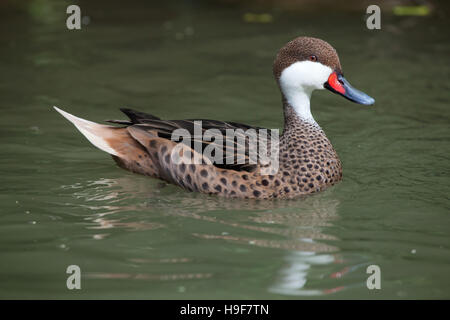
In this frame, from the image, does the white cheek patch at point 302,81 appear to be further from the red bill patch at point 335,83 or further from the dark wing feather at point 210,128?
the dark wing feather at point 210,128

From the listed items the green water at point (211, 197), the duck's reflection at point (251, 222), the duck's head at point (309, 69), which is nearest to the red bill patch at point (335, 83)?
the duck's head at point (309, 69)

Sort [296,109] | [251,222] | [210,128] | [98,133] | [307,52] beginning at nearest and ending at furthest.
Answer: [251,222] → [307,52] → [210,128] → [296,109] → [98,133]

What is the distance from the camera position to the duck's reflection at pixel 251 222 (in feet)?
17.2

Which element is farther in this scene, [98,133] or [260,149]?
[98,133]

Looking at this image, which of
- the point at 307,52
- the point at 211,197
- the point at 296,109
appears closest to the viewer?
the point at 211,197

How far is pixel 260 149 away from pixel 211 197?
0.62 m

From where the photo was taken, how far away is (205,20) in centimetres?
1375

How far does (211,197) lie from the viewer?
22.1 feet

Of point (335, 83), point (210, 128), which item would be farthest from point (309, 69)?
point (210, 128)

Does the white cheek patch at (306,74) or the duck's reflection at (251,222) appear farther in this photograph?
the white cheek patch at (306,74)

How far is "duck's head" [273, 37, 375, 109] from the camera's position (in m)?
6.85

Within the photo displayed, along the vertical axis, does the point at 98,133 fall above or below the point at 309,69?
below

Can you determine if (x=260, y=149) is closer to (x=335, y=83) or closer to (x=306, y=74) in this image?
(x=306, y=74)

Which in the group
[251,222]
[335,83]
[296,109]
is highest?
[335,83]
